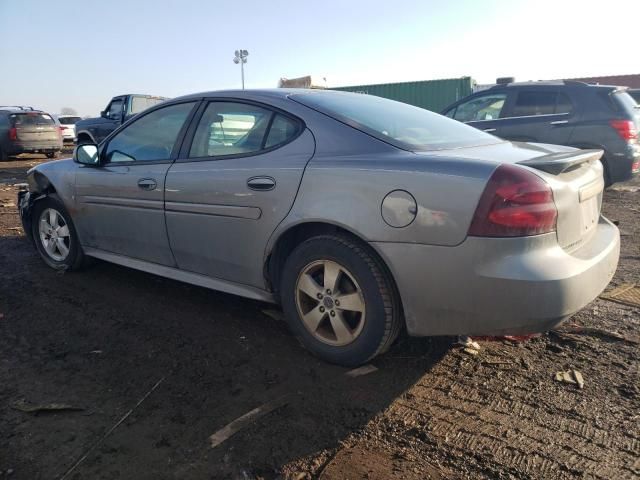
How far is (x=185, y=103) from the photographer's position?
146 inches

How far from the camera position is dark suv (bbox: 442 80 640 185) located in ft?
23.8

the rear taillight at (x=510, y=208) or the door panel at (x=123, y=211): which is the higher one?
the rear taillight at (x=510, y=208)

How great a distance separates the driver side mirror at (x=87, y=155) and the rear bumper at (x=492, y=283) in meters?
2.77

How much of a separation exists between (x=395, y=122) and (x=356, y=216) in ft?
2.88

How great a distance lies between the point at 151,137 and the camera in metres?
3.88

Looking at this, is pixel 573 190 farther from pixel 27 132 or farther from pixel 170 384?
pixel 27 132

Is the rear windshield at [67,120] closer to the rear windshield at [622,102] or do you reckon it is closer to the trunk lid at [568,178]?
the rear windshield at [622,102]

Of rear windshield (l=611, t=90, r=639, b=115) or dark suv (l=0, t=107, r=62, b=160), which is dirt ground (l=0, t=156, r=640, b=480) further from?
dark suv (l=0, t=107, r=62, b=160)

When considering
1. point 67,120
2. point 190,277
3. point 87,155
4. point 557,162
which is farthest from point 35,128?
point 557,162

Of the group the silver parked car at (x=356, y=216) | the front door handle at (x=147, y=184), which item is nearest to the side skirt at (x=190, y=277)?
the silver parked car at (x=356, y=216)

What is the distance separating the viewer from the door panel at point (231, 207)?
294 cm

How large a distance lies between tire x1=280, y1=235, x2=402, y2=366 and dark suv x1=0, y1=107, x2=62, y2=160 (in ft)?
48.1

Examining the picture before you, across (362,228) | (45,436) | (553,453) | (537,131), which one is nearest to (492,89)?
(537,131)

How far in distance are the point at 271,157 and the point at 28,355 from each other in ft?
6.34
